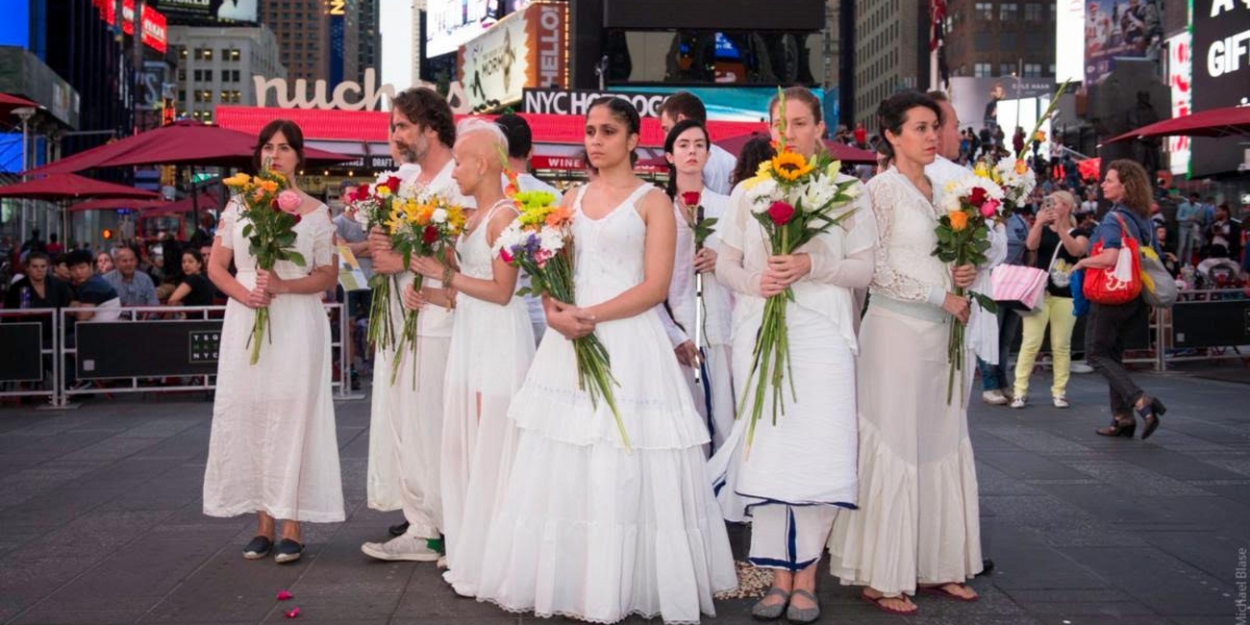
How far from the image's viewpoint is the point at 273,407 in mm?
7223

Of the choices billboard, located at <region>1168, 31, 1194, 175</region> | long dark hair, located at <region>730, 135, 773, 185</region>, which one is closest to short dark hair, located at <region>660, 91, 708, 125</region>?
long dark hair, located at <region>730, 135, 773, 185</region>

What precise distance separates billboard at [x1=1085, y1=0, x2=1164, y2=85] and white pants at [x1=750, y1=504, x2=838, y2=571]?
81660mm

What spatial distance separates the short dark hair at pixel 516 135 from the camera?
7492 millimetres

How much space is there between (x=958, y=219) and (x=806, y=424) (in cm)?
112

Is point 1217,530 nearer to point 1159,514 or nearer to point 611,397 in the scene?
point 1159,514

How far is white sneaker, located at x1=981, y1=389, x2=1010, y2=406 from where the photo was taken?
46.1 ft

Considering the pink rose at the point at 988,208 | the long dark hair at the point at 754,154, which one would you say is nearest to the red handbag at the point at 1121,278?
the long dark hair at the point at 754,154

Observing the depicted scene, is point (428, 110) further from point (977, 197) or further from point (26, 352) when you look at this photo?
point (26, 352)

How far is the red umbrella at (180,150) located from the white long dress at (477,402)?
10229mm

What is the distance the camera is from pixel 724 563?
19.7ft

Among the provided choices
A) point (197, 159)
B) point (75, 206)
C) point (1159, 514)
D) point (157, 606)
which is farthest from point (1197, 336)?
point (75, 206)

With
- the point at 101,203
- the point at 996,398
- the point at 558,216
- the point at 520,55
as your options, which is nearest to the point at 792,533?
the point at 558,216

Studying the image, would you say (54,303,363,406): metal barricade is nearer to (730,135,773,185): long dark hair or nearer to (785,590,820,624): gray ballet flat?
(730,135,773,185): long dark hair

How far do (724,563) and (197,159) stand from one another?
39.7ft
